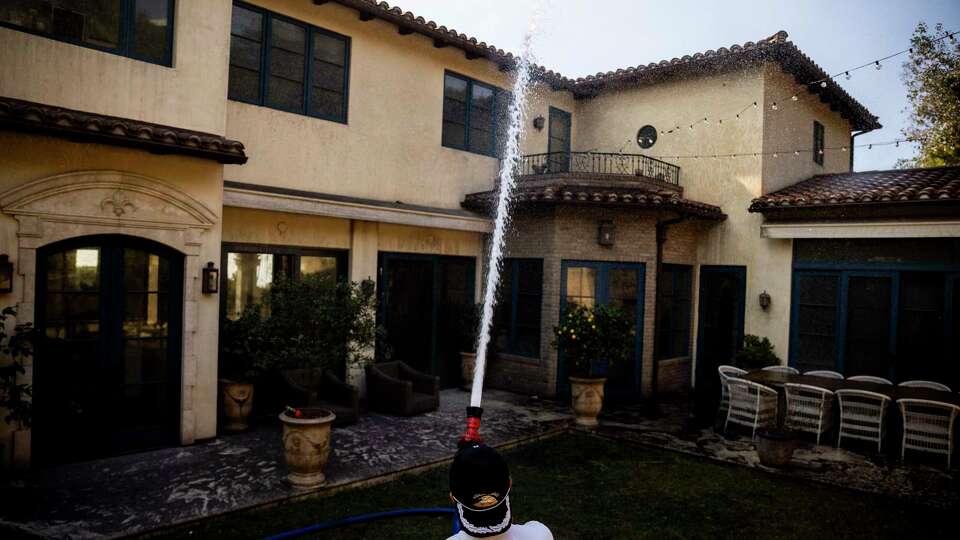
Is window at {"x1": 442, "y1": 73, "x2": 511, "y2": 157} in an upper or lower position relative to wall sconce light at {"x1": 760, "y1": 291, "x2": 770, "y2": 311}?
upper

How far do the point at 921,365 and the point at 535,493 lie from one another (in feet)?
23.4

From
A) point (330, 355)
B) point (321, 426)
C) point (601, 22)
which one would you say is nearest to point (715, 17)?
point (601, 22)

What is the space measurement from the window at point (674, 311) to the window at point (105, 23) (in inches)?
346

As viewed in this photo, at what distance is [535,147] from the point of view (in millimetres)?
13008

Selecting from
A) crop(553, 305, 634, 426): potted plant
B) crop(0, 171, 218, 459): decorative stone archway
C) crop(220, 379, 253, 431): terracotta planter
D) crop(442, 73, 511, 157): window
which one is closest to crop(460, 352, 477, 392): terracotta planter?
crop(553, 305, 634, 426): potted plant

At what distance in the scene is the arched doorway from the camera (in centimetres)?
661

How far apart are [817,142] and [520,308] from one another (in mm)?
7596

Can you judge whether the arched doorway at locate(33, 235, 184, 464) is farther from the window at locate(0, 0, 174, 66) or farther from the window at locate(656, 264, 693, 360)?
the window at locate(656, 264, 693, 360)

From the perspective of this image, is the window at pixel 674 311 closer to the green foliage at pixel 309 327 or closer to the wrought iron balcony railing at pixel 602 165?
the wrought iron balcony railing at pixel 602 165

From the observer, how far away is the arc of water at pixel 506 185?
11.6 m

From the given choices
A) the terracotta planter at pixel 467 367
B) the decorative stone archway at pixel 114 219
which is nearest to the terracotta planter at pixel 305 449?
the decorative stone archway at pixel 114 219

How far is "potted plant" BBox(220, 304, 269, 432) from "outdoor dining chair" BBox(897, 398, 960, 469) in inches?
321

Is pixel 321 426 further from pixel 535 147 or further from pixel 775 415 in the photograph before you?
pixel 535 147

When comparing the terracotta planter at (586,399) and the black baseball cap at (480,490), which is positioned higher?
the black baseball cap at (480,490)
